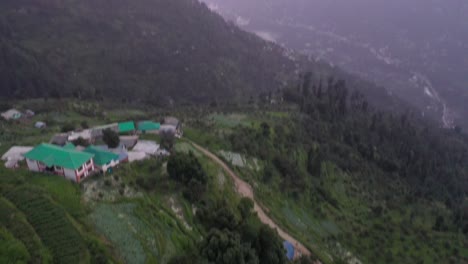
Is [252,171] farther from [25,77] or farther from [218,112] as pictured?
[25,77]

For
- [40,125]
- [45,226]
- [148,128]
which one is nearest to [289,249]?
[45,226]

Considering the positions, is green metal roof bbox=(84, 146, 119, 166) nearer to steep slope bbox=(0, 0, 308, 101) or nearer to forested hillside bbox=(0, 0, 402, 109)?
forested hillside bbox=(0, 0, 402, 109)

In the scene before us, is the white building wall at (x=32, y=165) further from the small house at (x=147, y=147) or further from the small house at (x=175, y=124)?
the small house at (x=175, y=124)

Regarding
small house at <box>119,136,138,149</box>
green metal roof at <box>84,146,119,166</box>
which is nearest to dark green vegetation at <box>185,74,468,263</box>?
small house at <box>119,136,138,149</box>

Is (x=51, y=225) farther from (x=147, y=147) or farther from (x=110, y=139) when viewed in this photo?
(x=147, y=147)

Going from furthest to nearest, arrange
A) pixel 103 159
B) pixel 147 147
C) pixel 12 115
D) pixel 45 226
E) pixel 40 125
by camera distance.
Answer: pixel 12 115 → pixel 40 125 → pixel 147 147 → pixel 103 159 → pixel 45 226

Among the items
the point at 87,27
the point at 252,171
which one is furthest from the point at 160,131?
the point at 87,27

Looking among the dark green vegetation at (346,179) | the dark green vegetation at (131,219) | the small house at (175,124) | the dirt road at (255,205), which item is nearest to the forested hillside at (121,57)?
the dark green vegetation at (346,179)
